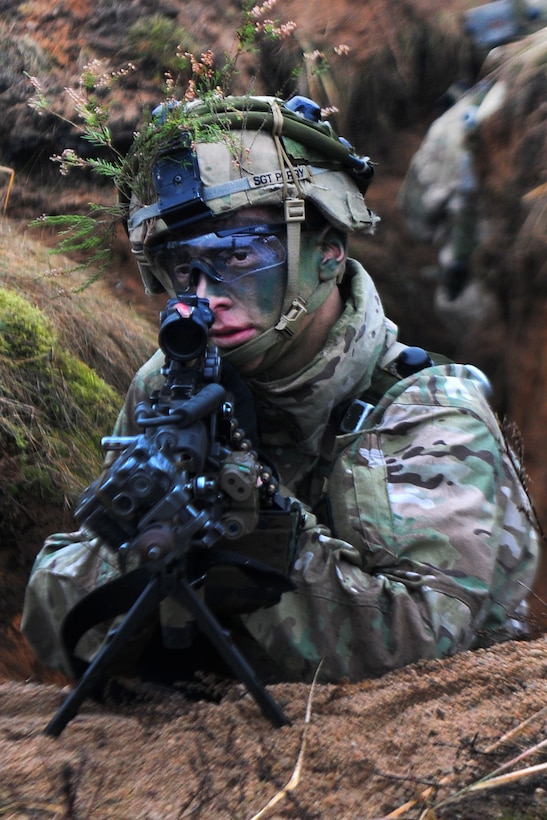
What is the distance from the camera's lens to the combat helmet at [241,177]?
2621mm

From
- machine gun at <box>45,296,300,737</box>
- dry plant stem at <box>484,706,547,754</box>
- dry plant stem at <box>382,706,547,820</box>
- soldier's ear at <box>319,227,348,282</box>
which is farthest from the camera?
soldier's ear at <box>319,227,348,282</box>

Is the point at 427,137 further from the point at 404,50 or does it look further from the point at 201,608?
the point at 201,608

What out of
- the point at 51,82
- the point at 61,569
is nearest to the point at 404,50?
the point at 51,82

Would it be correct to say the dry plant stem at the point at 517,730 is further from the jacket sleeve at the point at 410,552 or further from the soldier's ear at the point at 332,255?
the soldier's ear at the point at 332,255

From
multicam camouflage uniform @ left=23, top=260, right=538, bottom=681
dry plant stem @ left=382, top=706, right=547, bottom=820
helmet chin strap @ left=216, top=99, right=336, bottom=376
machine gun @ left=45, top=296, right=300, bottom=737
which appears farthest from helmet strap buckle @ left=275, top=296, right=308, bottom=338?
dry plant stem @ left=382, top=706, right=547, bottom=820

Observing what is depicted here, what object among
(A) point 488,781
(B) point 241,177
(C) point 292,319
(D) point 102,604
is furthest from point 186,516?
(B) point 241,177

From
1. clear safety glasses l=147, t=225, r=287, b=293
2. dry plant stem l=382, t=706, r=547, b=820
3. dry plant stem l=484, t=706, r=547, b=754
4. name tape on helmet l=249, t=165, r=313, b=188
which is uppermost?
name tape on helmet l=249, t=165, r=313, b=188

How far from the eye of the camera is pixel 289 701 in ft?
6.17

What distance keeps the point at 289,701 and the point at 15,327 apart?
2.51m

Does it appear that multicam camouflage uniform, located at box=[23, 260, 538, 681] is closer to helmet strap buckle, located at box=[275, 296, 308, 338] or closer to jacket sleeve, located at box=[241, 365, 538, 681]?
jacket sleeve, located at box=[241, 365, 538, 681]

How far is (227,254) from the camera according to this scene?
8.62ft

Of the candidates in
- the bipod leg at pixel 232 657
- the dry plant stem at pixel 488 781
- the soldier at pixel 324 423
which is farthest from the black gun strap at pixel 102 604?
the dry plant stem at pixel 488 781

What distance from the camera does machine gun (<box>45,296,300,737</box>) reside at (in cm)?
162

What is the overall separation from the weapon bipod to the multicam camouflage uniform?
0.53 metres
